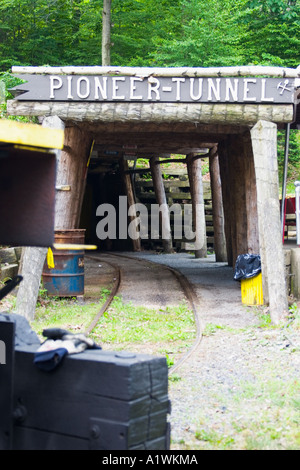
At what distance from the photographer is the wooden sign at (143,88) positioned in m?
9.92

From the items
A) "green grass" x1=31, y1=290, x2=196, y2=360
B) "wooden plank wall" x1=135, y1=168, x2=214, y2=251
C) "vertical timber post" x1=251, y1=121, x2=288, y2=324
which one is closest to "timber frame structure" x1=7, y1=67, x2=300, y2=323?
"vertical timber post" x1=251, y1=121, x2=288, y2=324

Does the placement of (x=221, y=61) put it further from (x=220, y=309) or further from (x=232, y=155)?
(x=220, y=309)

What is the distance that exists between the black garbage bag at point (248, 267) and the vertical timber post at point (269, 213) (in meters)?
0.64

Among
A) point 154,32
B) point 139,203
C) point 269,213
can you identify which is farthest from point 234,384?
point 154,32

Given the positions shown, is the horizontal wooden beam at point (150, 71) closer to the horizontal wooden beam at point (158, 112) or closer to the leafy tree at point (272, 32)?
the horizontal wooden beam at point (158, 112)

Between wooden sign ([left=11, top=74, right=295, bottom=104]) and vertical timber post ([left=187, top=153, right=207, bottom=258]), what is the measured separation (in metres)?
9.78

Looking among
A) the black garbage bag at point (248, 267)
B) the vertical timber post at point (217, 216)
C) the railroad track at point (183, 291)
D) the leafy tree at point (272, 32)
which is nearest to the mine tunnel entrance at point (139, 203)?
the vertical timber post at point (217, 216)

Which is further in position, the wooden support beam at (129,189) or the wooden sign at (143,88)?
the wooden support beam at (129,189)

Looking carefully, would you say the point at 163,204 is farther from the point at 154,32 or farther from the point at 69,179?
the point at 69,179

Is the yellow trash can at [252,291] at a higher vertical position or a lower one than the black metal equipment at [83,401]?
lower

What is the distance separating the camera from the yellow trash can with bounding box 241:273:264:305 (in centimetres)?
1090

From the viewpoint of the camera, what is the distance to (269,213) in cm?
1006

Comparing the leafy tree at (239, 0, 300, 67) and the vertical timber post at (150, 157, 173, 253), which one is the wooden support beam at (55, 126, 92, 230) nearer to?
the vertical timber post at (150, 157, 173, 253)

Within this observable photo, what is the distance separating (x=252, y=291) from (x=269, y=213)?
1.62m
